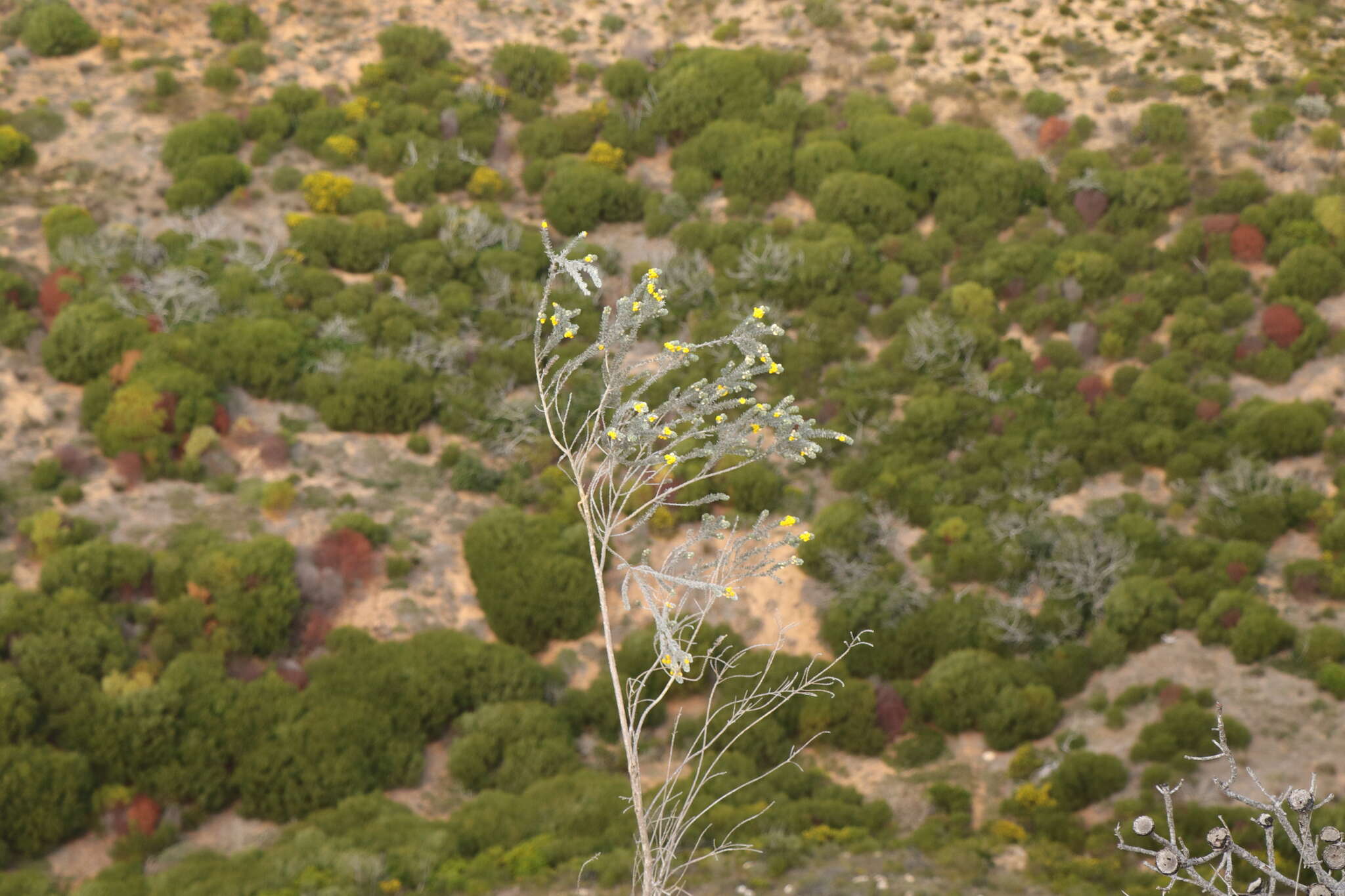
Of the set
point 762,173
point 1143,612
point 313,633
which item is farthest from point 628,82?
point 1143,612

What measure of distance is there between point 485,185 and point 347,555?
1421 cm

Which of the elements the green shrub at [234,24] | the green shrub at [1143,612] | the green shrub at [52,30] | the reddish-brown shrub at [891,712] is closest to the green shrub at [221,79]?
the green shrub at [234,24]

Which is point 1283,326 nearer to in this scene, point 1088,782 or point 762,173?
point 1088,782

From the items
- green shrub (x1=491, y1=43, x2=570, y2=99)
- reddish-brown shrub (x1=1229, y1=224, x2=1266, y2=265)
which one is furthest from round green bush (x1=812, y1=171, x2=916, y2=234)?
green shrub (x1=491, y1=43, x2=570, y2=99)

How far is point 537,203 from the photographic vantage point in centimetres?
4197

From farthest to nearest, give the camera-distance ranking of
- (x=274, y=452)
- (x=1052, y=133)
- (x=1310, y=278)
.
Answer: (x=1052, y=133), (x=1310, y=278), (x=274, y=452)

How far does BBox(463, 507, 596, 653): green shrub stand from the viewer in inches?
1219

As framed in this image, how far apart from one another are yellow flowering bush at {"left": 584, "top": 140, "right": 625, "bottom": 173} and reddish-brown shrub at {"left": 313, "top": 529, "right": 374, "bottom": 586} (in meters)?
15.5

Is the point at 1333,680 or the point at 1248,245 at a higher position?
the point at 1248,245

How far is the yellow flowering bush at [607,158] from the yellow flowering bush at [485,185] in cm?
289

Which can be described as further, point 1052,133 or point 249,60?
point 249,60

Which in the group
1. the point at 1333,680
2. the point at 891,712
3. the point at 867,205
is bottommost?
the point at 891,712

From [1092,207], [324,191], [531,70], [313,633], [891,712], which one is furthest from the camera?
[531,70]

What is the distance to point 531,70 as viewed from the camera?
44656 mm
